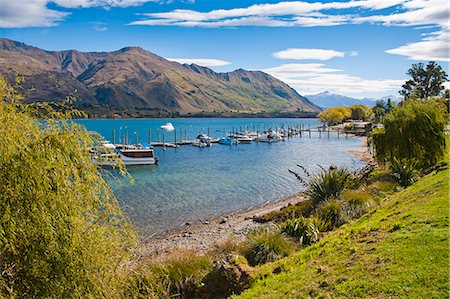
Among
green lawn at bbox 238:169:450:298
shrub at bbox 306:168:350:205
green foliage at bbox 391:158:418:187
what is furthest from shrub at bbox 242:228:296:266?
green foliage at bbox 391:158:418:187

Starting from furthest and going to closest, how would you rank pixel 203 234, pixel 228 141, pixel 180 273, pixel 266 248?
1. pixel 228 141
2. pixel 203 234
3. pixel 266 248
4. pixel 180 273

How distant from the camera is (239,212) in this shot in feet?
103

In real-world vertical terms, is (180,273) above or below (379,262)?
below

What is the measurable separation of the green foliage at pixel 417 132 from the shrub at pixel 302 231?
1387 centimetres

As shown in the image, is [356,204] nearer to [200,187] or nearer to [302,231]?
[302,231]

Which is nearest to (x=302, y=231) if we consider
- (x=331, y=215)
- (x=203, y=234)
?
(x=331, y=215)

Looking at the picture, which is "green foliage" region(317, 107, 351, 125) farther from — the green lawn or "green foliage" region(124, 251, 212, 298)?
"green foliage" region(124, 251, 212, 298)

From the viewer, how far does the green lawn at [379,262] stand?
7648 millimetres

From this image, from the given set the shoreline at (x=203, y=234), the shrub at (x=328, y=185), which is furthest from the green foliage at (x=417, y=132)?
the shoreline at (x=203, y=234)

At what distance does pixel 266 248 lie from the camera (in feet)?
45.1

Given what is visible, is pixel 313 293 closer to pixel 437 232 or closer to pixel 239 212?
pixel 437 232

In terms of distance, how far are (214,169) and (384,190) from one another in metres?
37.5

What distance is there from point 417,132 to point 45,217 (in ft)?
83.7

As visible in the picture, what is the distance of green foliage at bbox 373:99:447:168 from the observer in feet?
84.0
